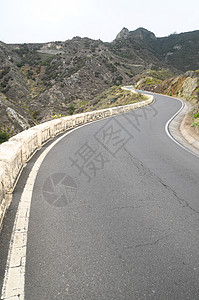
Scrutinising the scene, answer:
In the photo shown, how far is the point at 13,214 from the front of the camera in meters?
3.22

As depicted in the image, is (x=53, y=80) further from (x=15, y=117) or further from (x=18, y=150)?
(x=18, y=150)

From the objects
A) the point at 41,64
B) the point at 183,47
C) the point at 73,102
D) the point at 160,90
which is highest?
the point at 183,47

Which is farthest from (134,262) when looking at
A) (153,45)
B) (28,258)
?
(153,45)

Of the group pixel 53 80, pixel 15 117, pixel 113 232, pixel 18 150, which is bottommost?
pixel 15 117

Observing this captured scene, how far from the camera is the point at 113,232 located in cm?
294

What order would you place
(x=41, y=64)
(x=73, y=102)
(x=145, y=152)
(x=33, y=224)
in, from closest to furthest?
(x=33, y=224) < (x=145, y=152) < (x=73, y=102) < (x=41, y=64)

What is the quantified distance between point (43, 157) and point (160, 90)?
162ft

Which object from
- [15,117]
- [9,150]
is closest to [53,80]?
[15,117]

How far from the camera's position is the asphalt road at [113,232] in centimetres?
212

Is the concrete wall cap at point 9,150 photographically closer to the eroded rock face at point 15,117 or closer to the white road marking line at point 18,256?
the white road marking line at point 18,256

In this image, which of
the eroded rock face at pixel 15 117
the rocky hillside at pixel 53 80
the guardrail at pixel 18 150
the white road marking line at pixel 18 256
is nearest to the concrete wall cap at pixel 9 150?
the guardrail at pixel 18 150

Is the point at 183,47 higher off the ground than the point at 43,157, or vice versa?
the point at 183,47

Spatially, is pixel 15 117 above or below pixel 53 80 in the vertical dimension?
below

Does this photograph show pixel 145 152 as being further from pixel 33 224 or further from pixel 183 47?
pixel 183 47
